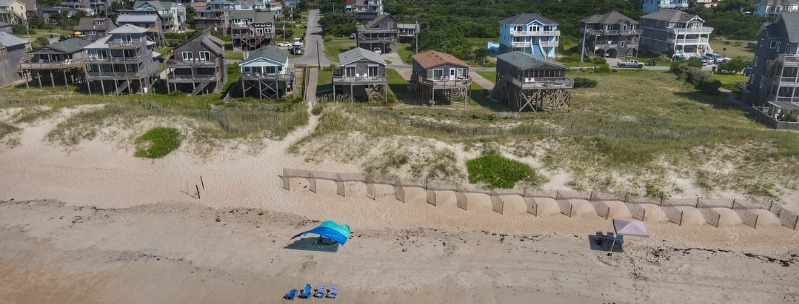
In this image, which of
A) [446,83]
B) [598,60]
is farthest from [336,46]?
[446,83]

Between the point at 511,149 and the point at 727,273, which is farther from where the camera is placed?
the point at 511,149

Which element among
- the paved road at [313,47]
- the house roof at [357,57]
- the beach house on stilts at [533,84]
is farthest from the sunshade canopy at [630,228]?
the paved road at [313,47]

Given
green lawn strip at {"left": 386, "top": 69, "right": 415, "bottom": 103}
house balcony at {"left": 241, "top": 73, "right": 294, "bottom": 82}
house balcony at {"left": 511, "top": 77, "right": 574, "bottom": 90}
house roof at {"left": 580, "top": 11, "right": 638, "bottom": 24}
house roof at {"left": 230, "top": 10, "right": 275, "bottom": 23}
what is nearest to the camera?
house balcony at {"left": 511, "top": 77, "right": 574, "bottom": 90}

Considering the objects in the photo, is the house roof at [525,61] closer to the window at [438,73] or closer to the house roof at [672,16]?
the window at [438,73]

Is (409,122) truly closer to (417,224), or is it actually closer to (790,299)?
(417,224)

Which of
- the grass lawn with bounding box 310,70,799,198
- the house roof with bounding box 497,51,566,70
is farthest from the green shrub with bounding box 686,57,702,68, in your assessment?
the house roof with bounding box 497,51,566,70

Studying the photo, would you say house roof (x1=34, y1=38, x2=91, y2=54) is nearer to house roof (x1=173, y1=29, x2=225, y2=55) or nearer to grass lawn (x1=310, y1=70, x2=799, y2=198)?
house roof (x1=173, y1=29, x2=225, y2=55)

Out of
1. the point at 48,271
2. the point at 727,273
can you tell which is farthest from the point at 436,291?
the point at 48,271
